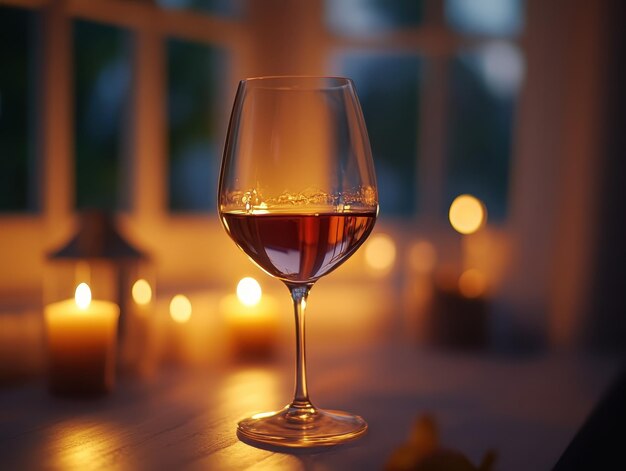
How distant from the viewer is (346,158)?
0.98m

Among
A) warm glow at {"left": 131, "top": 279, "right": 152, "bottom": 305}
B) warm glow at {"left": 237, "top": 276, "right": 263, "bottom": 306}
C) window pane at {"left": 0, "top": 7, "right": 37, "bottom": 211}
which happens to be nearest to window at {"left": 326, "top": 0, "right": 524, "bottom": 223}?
warm glow at {"left": 237, "top": 276, "right": 263, "bottom": 306}

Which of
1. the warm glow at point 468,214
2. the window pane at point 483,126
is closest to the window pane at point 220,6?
the window pane at point 483,126

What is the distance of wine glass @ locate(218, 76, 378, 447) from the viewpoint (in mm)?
940

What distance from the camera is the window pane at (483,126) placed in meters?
2.30

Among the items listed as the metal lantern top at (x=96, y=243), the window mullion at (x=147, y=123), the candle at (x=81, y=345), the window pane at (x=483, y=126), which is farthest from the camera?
the window pane at (x=483, y=126)

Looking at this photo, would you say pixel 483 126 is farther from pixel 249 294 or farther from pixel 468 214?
pixel 249 294

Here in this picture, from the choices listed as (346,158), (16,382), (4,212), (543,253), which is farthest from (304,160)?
(543,253)

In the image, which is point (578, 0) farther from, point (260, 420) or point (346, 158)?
point (260, 420)

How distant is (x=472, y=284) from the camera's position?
5.90 ft

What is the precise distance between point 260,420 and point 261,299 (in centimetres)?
71

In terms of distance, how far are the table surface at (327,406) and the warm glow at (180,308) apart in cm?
17

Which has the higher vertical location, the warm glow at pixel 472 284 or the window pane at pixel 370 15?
the window pane at pixel 370 15

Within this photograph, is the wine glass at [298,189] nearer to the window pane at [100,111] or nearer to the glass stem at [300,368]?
the glass stem at [300,368]

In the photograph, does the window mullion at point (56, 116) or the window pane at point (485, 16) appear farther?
the window pane at point (485, 16)
